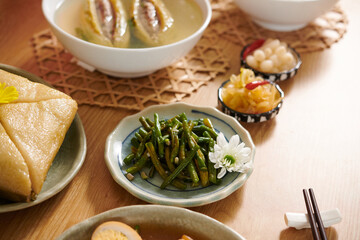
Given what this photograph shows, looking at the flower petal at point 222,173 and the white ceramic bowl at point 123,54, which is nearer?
the flower petal at point 222,173

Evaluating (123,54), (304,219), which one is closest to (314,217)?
(304,219)

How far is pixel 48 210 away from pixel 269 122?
763 mm

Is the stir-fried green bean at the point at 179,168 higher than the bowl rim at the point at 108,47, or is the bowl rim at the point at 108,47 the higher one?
the bowl rim at the point at 108,47

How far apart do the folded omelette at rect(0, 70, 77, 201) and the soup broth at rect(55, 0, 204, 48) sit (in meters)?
0.40

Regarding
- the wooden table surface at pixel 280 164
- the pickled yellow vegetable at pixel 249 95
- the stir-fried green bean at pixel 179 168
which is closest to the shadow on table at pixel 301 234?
the wooden table surface at pixel 280 164

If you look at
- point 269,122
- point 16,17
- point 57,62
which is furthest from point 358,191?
point 16,17

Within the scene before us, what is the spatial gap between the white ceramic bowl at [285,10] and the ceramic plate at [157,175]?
605 millimetres

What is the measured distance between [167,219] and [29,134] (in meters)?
0.41

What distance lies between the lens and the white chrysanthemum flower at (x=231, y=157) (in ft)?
3.84

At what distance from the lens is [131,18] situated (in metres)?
1.59

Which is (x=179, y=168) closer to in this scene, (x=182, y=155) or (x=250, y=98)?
(x=182, y=155)

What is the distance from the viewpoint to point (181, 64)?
1714 mm

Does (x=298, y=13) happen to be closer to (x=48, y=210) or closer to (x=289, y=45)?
(x=289, y=45)

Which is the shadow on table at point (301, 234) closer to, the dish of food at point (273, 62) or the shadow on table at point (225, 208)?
the shadow on table at point (225, 208)
